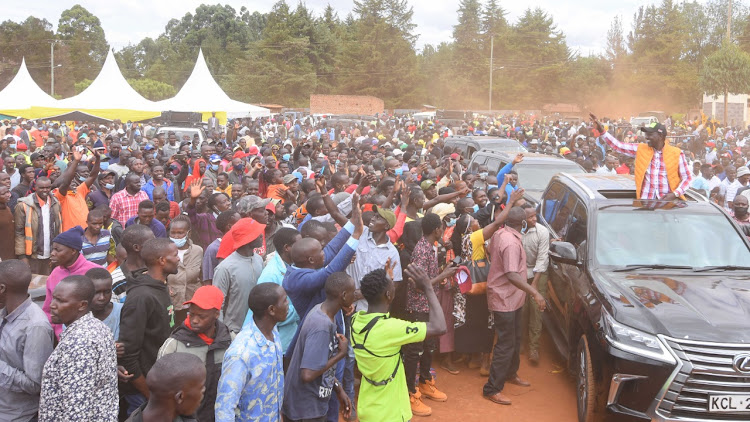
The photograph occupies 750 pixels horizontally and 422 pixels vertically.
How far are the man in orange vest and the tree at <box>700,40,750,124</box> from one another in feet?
107

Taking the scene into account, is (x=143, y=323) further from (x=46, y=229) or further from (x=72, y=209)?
(x=72, y=209)

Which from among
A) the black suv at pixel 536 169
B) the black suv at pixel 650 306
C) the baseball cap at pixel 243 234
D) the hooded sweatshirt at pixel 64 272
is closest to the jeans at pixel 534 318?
the black suv at pixel 650 306

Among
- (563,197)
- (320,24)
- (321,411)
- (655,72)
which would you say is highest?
(320,24)

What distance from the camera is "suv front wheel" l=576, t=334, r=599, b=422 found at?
528cm

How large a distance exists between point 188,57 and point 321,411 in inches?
3010

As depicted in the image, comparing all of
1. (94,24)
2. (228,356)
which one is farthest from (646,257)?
(94,24)

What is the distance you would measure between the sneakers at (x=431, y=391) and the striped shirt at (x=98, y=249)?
3.23 metres

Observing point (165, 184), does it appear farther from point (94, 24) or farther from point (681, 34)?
point (94, 24)

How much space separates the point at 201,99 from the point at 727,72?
94.9 feet

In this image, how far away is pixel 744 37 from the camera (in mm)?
56844

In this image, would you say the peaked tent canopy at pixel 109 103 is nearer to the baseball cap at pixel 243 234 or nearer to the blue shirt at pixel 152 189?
the blue shirt at pixel 152 189

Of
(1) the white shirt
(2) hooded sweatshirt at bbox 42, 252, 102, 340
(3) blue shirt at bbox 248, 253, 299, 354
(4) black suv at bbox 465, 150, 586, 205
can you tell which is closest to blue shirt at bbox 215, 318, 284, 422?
(3) blue shirt at bbox 248, 253, 299, 354

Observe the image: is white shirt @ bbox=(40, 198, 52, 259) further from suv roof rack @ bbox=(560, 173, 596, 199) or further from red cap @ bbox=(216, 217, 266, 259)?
→ suv roof rack @ bbox=(560, 173, 596, 199)

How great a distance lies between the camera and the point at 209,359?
371cm
